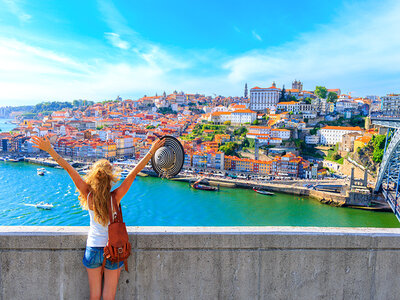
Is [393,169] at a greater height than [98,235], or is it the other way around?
[98,235]

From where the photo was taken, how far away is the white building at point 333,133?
68.2 ft

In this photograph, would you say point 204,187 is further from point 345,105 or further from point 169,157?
point 345,105

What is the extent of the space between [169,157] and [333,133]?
22388mm

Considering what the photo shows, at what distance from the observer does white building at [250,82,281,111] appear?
97.1ft

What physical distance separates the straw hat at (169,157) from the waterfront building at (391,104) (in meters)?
27.8

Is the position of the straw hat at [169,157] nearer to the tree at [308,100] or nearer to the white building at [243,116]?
the white building at [243,116]

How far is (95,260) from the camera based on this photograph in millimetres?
746

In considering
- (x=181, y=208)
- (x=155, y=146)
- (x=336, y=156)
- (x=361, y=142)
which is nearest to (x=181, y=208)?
(x=181, y=208)

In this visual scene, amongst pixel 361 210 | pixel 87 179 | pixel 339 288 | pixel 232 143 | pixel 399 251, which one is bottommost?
pixel 361 210

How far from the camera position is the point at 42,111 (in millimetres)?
54969

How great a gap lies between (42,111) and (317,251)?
61672 mm

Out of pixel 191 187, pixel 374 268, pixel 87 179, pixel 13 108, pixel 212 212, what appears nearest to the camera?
pixel 87 179

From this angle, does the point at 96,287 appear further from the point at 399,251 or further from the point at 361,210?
the point at 361,210

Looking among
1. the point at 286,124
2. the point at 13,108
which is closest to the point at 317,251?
the point at 286,124
